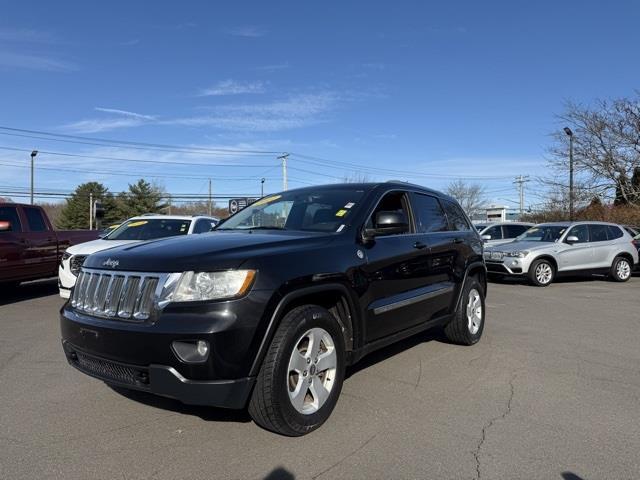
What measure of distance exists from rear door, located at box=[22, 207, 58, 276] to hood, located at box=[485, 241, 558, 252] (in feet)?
34.0

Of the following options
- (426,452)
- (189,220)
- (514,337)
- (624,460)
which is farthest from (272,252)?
(189,220)

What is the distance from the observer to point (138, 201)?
73750 mm

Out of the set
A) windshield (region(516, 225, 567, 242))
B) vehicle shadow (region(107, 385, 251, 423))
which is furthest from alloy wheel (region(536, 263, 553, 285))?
vehicle shadow (region(107, 385, 251, 423))

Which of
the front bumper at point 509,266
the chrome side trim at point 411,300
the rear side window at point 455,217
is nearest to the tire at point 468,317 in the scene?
the chrome side trim at point 411,300

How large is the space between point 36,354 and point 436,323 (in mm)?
4438

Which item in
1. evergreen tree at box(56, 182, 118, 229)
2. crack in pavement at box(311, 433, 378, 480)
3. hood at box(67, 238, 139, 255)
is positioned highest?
evergreen tree at box(56, 182, 118, 229)

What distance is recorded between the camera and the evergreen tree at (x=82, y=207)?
2751 inches

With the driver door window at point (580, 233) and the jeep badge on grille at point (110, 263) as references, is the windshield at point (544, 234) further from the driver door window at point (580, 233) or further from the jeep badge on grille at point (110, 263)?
the jeep badge on grille at point (110, 263)

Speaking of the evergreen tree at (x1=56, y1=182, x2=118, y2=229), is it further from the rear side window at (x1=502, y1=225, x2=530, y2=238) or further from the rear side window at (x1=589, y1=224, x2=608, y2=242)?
the rear side window at (x1=589, y1=224, x2=608, y2=242)

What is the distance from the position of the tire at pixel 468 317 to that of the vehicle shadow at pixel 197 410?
2923 millimetres

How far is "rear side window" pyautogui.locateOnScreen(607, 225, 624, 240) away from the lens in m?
14.6

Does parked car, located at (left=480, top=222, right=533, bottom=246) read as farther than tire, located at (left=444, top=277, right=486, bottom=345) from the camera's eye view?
Yes

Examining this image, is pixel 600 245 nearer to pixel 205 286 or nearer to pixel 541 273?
pixel 541 273

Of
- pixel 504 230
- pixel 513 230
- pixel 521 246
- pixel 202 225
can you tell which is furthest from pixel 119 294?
pixel 513 230
